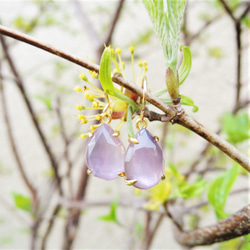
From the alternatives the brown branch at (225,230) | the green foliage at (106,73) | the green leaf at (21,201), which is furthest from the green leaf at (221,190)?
the green leaf at (21,201)

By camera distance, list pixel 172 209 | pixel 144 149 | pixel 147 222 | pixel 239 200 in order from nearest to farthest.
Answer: pixel 144 149, pixel 172 209, pixel 147 222, pixel 239 200

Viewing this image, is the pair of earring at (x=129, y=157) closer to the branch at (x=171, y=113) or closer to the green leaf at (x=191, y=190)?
the branch at (x=171, y=113)

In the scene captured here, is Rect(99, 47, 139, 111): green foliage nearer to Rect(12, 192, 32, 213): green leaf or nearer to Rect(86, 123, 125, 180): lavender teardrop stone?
Rect(86, 123, 125, 180): lavender teardrop stone

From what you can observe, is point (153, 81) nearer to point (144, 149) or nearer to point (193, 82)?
point (193, 82)

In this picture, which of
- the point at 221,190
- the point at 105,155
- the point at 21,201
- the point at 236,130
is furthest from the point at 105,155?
the point at 21,201

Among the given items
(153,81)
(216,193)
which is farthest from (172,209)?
(153,81)

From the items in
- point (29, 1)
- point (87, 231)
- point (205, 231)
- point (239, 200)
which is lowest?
point (205, 231)

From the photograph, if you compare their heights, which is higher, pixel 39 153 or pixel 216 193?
pixel 39 153
